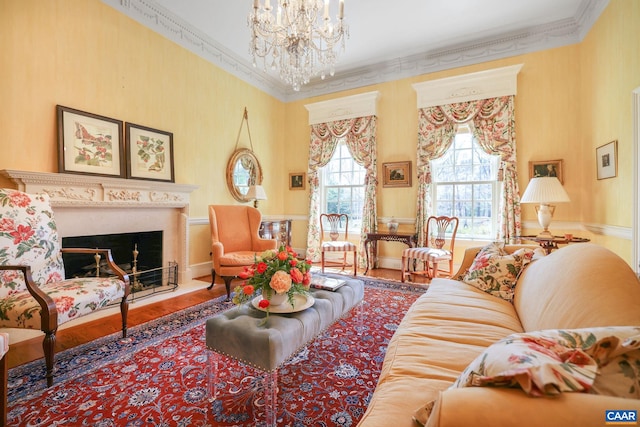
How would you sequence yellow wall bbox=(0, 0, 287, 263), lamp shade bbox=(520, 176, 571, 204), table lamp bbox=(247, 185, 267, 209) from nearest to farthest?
yellow wall bbox=(0, 0, 287, 263), lamp shade bbox=(520, 176, 571, 204), table lamp bbox=(247, 185, 267, 209)

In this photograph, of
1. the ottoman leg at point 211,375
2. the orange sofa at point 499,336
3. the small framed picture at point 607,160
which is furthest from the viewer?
the small framed picture at point 607,160

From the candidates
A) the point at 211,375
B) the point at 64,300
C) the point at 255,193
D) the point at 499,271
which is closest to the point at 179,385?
the point at 211,375

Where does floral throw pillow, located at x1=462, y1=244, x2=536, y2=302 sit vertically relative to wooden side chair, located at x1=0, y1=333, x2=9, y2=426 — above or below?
above

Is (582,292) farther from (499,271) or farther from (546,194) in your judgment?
(546,194)

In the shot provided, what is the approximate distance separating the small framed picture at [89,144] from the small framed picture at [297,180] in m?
3.07

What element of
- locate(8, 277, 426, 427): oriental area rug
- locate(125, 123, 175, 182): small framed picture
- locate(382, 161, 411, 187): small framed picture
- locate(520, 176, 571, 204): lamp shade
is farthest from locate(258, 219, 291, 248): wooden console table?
locate(520, 176, 571, 204): lamp shade

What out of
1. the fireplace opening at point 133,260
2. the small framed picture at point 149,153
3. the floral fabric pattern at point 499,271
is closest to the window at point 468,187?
the floral fabric pattern at point 499,271

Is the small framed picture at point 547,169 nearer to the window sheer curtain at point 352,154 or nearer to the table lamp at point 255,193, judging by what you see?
the window sheer curtain at point 352,154

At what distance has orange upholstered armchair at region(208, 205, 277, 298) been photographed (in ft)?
11.0

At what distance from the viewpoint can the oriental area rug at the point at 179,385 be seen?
4.64ft

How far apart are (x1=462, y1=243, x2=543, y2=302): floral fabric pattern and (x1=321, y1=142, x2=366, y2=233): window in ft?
9.80

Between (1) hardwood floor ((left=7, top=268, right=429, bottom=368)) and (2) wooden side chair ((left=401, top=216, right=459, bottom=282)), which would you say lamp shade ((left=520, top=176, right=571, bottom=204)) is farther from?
(1) hardwood floor ((left=7, top=268, right=429, bottom=368))

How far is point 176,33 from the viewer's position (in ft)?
12.3

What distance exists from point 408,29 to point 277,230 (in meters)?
3.68
